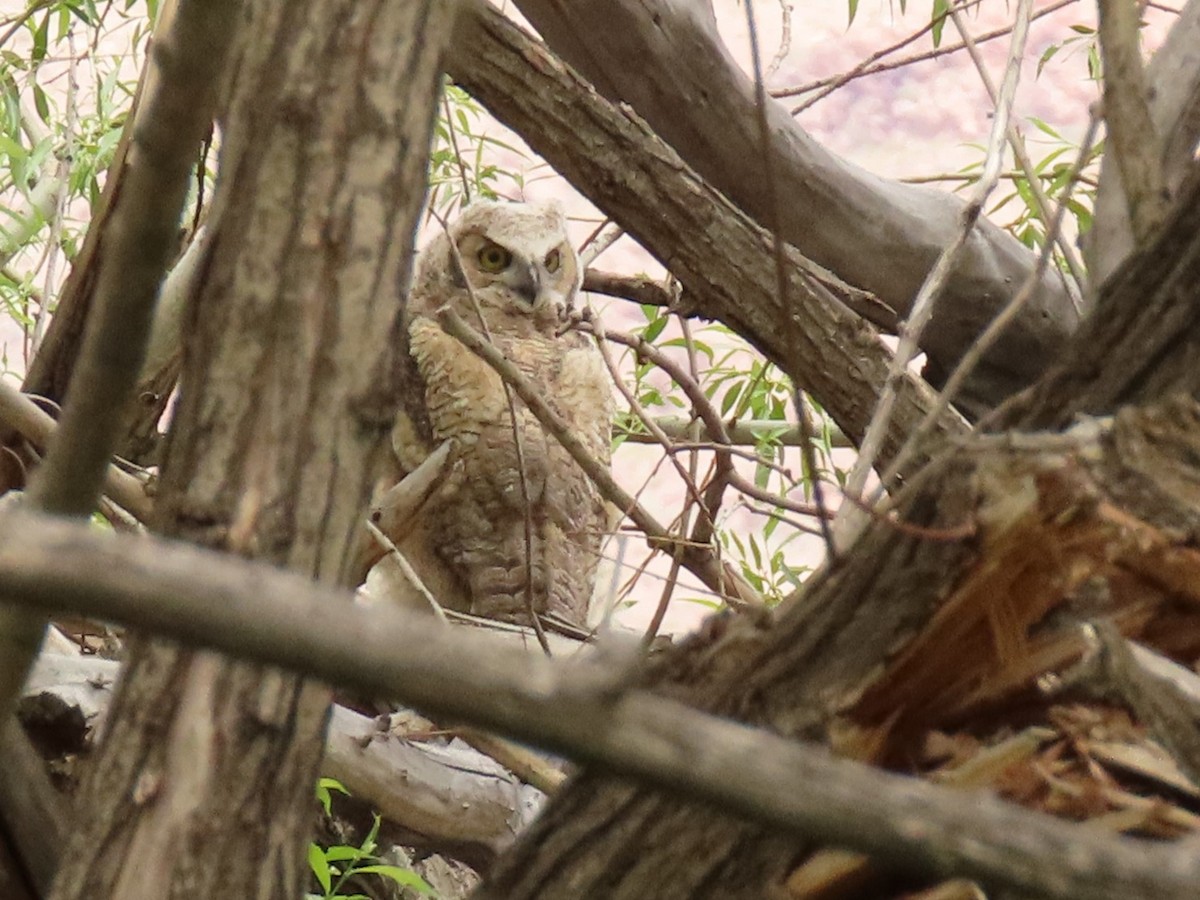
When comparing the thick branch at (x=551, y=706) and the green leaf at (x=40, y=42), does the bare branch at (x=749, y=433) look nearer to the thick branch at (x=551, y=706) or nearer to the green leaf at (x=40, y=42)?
the green leaf at (x=40, y=42)

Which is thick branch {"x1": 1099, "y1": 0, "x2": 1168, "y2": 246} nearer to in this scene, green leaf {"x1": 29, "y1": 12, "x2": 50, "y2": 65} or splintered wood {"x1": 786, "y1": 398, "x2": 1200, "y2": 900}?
splintered wood {"x1": 786, "y1": 398, "x2": 1200, "y2": 900}

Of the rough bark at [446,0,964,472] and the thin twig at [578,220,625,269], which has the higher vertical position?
the thin twig at [578,220,625,269]

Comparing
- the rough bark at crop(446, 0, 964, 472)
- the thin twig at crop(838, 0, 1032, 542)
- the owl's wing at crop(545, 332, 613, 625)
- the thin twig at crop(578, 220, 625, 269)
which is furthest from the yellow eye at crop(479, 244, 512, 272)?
the thin twig at crop(838, 0, 1032, 542)

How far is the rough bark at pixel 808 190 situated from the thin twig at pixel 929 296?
1.85 ft

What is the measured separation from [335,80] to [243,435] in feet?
0.57

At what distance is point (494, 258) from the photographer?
3.06 meters

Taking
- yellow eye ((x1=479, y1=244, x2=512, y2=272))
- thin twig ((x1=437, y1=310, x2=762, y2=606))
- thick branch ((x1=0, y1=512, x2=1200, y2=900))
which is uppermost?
yellow eye ((x1=479, y1=244, x2=512, y2=272))

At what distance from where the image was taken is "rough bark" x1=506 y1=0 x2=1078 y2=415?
192cm

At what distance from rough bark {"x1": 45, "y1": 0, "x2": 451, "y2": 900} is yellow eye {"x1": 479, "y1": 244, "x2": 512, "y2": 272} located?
2.28 metres

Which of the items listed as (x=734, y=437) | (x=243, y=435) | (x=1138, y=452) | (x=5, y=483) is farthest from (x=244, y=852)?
(x=734, y=437)

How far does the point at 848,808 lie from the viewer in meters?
0.37

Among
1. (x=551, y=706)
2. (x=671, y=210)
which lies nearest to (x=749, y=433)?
(x=671, y=210)

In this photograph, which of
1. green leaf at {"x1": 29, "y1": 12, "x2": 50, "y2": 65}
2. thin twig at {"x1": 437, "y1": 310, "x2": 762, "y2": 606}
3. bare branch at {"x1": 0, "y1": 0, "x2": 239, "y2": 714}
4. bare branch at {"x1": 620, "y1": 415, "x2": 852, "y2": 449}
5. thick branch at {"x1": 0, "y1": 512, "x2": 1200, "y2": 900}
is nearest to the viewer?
thick branch at {"x1": 0, "y1": 512, "x2": 1200, "y2": 900}

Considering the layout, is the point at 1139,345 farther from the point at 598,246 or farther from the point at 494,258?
the point at 494,258
